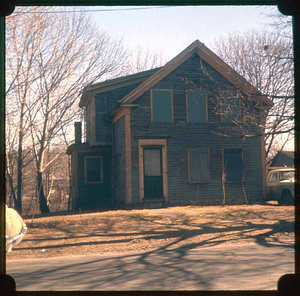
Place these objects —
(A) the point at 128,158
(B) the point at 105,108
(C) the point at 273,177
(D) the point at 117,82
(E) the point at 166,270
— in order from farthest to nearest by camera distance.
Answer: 1. (B) the point at 105,108
2. (D) the point at 117,82
3. (C) the point at 273,177
4. (A) the point at 128,158
5. (E) the point at 166,270

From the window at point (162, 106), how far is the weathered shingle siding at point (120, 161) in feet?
4.70

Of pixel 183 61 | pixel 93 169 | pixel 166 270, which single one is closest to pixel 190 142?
pixel 183 61

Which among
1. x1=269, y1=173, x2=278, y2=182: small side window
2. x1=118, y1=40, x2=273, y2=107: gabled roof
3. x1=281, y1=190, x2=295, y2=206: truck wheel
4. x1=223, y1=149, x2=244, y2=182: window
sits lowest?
x1=281, y1=190, x2=295, y2=206: truck wheel

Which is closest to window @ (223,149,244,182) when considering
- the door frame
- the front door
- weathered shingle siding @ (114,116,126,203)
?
the door frame

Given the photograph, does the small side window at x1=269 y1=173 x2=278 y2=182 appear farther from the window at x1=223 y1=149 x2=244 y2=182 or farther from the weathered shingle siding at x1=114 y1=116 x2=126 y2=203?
the weathered shingle siding at x1=114 y1=116 x2=126 y2=203

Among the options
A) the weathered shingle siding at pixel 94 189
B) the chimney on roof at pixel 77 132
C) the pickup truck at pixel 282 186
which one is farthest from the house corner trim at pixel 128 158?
the chimney on roof at pixel 77 132

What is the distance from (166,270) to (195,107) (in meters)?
10.9

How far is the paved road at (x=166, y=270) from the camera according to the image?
556 centimetres

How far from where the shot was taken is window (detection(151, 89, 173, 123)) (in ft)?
52.4

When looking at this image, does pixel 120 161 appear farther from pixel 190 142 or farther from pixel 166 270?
pixel 166 270

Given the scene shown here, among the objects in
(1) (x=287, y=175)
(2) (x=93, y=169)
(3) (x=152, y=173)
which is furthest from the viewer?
(2) (x=93, y=169)

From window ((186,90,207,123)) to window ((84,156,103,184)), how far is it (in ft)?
19.9

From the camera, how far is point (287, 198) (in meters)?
15.3

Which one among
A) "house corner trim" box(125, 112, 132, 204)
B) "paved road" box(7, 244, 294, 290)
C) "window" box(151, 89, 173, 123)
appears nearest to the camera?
"paved road" box(7, 244, 294, 290)
